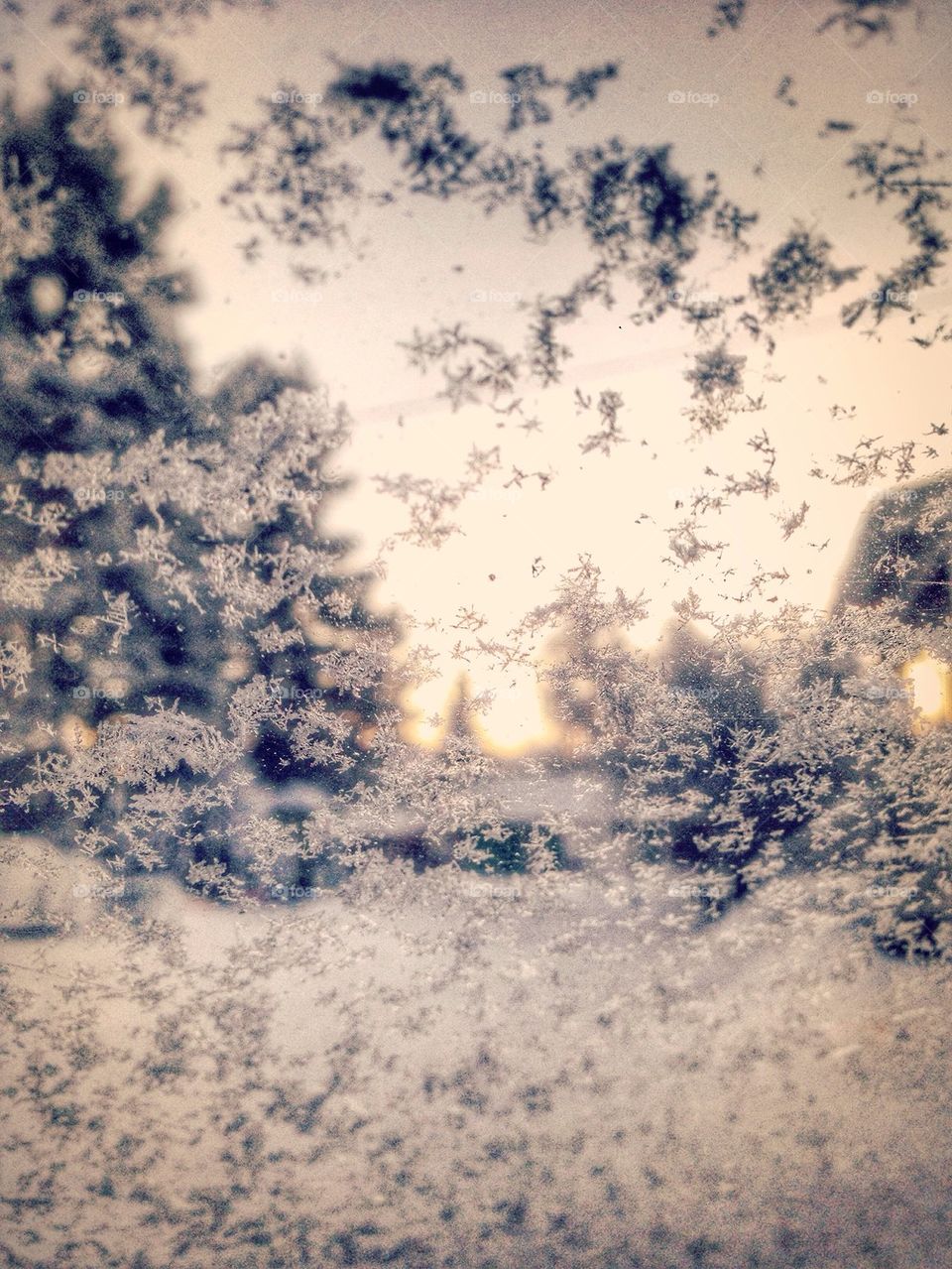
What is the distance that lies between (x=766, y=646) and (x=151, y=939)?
846 millimetres

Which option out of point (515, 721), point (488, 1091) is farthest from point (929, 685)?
point (488, 1091)

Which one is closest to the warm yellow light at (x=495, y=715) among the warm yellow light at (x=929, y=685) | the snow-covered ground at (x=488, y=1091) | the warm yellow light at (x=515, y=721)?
the warm yellow light at (x=515, y=721)

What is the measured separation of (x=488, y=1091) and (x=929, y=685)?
76cm

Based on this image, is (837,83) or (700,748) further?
(700,748)

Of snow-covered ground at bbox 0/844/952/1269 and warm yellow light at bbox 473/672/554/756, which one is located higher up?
warm yellow light at bbox 473/672/554/756

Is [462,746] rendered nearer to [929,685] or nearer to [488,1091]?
[488,1091]

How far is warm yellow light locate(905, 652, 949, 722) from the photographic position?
75 centimetres

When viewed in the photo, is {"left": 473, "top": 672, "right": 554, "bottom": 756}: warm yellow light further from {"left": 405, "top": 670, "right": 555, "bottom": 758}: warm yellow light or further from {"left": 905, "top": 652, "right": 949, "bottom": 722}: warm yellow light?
{"left": 905, "top": 652, "right": 949, "bottom": 722}: warm yellow light

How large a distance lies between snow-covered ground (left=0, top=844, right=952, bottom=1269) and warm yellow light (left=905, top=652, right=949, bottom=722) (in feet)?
0.82

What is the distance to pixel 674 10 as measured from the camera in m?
0.65

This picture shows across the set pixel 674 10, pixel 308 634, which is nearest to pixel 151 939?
pixel 308 634

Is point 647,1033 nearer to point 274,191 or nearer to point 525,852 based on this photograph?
point 525,852

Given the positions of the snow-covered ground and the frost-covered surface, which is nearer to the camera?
the frost-covered surface

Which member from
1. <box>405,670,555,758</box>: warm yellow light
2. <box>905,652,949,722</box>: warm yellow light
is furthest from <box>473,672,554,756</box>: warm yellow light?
<box>905,652,949,722</box>: warm yellow light
